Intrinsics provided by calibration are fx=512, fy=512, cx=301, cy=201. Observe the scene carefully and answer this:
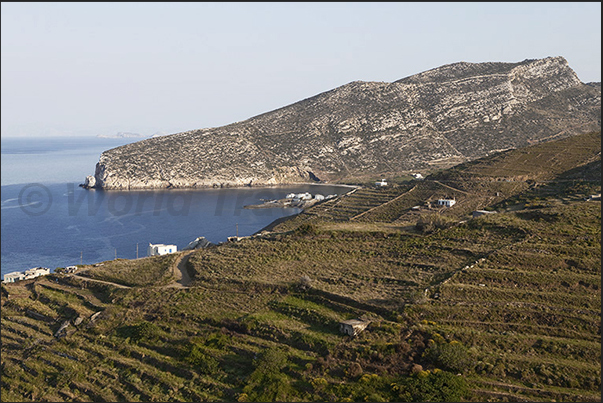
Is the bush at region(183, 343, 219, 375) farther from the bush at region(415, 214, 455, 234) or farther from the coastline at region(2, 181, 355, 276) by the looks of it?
the coastline at region(2, 181, 355, 276)

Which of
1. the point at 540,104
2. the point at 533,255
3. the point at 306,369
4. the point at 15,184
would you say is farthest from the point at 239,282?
the point at 540,104

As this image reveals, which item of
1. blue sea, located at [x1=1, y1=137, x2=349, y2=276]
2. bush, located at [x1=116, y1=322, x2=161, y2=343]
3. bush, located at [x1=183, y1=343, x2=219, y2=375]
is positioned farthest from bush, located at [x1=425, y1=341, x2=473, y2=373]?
blue sea, located at [x1=1, y1=137, x2=349, y2=276]

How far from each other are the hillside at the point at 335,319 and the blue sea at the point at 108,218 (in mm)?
33372

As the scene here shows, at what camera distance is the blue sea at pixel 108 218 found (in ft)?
239

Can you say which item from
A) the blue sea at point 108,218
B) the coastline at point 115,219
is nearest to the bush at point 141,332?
the coastline at point 115,219

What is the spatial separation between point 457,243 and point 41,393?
28.0 metres

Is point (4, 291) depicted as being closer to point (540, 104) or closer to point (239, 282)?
point (239, 282)

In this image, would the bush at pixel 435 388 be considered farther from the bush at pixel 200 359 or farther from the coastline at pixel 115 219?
the coastline at pixel 115 219

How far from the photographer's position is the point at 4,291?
1486 inches

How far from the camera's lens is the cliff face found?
13788 centimetres

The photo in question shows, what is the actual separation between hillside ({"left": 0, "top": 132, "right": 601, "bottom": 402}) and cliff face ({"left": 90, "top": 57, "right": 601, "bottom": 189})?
318 ft

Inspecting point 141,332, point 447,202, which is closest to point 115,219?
point 447,202

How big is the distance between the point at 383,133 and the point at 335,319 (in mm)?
126759

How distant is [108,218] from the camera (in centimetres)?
9588
